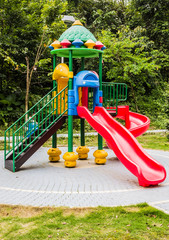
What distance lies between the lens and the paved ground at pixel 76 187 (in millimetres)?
5375

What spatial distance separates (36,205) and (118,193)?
1822 millimetres

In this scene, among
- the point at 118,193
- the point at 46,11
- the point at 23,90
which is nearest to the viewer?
the point at 118,193

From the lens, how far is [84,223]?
424 centimetres

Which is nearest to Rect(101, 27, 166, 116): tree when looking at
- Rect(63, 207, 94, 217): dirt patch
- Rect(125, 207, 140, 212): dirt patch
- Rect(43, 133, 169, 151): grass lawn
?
Rect(43, 133, 169, 151): grass lawn

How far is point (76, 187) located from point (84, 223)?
2.22 metres

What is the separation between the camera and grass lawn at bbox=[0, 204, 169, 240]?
385 cm

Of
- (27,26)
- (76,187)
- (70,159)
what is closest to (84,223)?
(76,187)

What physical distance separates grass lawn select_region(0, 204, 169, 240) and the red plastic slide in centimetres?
165

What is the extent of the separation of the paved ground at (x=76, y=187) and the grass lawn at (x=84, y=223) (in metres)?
0.39

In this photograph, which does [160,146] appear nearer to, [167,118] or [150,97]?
[167,118]

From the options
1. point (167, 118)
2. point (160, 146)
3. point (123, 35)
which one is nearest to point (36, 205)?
point (160, 146)

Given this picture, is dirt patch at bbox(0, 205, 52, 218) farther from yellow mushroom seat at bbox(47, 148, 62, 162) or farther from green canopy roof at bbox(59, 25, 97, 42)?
green canopy roof at bbox(59, 25, 97, 42)

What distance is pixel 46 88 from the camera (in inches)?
841

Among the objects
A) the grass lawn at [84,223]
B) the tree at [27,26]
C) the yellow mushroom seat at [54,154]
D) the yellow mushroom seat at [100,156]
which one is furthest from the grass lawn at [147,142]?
the grass lawn at [84,223]
